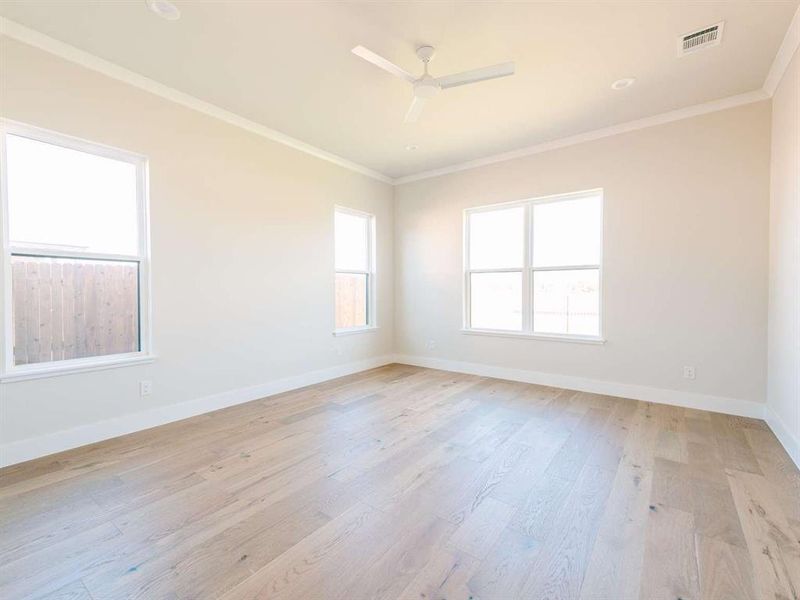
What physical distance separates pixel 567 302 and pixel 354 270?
2.88m

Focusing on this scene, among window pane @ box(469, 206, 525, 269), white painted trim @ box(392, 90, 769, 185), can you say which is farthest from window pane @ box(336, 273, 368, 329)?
white painted trim @ box(392, 90, 769, 185)

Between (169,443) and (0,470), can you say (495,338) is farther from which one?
(0,470)

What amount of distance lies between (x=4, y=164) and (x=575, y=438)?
4595 millimetres

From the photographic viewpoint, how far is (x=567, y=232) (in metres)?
4.32

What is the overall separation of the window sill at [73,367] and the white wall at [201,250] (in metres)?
0.05

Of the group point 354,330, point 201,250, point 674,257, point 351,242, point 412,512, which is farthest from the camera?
point 351,242

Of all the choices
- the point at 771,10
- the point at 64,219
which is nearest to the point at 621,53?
the point at 771,10

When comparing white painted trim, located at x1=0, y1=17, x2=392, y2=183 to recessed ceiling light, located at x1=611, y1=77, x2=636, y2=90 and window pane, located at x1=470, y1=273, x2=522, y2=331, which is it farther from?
recessed ceiling light, located at x1=611, y1=77, x2=636, y2=90

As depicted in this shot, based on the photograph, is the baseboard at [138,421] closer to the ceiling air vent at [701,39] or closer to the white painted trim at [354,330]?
the white painted trim at [354,330]

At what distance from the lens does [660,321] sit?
12.1ft

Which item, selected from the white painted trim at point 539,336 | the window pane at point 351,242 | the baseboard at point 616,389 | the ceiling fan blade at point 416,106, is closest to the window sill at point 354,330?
the window pane at point 351,242

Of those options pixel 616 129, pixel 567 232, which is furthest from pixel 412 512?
pixel 616 129

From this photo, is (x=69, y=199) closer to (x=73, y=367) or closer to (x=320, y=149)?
(x=73, y=367)

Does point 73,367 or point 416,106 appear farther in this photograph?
point 416,106
